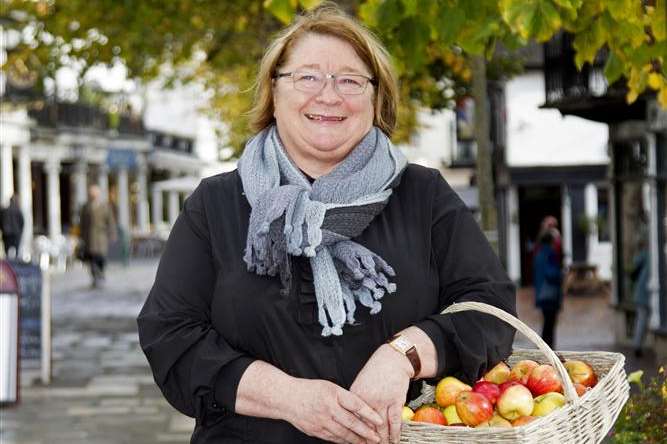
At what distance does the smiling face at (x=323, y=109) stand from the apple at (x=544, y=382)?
74 centimetres

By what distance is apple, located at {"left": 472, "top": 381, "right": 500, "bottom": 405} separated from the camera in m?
3.02

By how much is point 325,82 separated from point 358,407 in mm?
854

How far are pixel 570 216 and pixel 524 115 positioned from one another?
128 inches

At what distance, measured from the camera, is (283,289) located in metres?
3.10

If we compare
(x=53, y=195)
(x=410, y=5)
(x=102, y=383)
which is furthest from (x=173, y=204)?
(x=410, y=5)

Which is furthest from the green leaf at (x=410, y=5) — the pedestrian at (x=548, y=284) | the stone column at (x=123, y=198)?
the stone column at (x=123, y=198)

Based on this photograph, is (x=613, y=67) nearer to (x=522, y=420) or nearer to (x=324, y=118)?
(x=324, y=118)

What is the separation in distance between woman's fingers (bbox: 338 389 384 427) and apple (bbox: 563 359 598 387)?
60 centimetres

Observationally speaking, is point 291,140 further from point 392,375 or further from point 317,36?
point 392,375

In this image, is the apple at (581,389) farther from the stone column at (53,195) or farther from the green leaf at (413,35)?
the stone column at (53,195)

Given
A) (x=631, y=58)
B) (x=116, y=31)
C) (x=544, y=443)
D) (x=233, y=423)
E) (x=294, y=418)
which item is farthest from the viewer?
(x=116, y=31)

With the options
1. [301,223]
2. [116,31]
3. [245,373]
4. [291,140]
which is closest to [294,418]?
[245,373]

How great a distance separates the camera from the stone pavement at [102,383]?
30.5 feet

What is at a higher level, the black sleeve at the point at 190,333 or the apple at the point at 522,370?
the black sleeve at the point at 190,333
